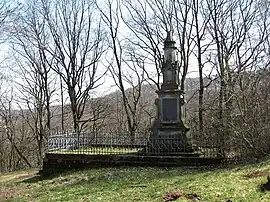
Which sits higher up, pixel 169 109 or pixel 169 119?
pixel 169 109

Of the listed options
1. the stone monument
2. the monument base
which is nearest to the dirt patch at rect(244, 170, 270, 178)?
A: the monument base

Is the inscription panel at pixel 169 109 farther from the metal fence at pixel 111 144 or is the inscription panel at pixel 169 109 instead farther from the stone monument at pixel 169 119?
the metal fence at pixel 111 144

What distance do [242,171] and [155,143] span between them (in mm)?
7192

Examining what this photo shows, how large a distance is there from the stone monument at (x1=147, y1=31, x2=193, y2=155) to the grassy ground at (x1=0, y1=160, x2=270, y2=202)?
2.31 metres

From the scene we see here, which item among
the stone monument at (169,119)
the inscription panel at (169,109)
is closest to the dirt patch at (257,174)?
the stone monument at (169,119)

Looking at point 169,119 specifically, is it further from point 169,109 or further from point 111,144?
point 111,144

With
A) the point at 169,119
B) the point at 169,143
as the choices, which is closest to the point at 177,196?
the point at 169,143

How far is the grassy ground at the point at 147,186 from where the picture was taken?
996 centimetres

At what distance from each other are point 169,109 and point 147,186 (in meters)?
8.37

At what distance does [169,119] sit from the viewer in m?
20.3

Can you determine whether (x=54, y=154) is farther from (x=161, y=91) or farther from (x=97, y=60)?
(x=97, y=60)

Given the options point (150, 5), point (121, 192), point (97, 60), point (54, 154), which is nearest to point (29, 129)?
point (97, 60)

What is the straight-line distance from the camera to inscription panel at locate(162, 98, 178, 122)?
2025cm

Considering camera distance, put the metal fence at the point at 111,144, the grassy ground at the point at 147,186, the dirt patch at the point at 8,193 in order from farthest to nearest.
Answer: the metal fence at the point at 111,144, the dirt patch at the point at 8,193, the grassy ground at the point at 147,186
